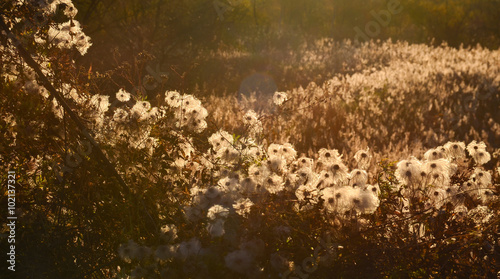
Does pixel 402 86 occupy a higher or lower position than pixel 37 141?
higher

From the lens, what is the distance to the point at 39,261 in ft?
9.09

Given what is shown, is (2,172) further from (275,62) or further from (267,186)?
(275,62)

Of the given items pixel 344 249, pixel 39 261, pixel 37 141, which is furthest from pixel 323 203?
pixel 37 141

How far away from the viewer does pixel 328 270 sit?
259 centimetres

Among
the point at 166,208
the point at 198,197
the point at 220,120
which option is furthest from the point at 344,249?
the point at 220,120

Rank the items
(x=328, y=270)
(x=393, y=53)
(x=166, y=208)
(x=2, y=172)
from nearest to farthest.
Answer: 1. (x=328, y=270)
2. (x=166, y=208)
3. (x=2, y=172)
4. (x=393, y=53)

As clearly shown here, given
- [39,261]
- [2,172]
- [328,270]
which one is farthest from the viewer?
[2,172]

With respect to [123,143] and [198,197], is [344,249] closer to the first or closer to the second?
[198,197]

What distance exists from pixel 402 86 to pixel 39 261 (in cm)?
901

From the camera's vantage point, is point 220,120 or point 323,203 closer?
point 323,203

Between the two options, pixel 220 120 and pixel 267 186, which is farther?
pixel 220 120

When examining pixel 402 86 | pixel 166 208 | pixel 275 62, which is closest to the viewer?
pixel 166 208

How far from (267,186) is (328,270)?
0.66 m

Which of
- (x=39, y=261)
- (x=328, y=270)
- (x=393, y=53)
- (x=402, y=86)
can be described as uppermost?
(x=393, y=53)
